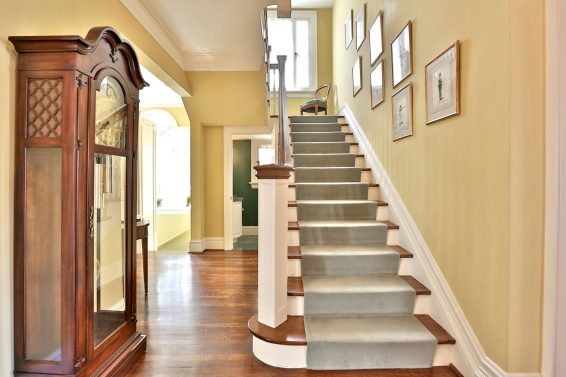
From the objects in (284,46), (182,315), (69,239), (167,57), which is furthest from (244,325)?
(284,46)

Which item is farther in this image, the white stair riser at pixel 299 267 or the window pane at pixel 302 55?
the window pane at pixel 302 55

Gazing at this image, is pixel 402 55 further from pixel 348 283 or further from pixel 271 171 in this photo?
A: pixel 348 283

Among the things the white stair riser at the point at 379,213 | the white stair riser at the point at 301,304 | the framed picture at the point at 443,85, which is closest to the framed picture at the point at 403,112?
the framed picture at the point at 443,85

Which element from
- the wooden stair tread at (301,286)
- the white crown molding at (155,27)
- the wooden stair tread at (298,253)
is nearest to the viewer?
the wooden stair tread at (301,286)

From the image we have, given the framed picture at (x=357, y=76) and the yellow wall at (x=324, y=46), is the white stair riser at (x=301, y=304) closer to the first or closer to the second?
the framed picture at (x=357, y=76)

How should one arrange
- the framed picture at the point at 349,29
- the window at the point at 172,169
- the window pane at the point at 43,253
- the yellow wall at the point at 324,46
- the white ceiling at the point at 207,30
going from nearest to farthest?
1. the window pane at the point at 43,253
2. the white ceiling at the point at 207,30
3. the framed picture at the point at 349,29
4. the yellow wall at the point at 324,46
5. the window at the point at 172,169

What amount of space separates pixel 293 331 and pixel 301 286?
0.37 meters

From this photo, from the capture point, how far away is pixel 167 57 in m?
3.92

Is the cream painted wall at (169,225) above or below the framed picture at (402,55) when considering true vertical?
below

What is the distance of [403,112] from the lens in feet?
8.84

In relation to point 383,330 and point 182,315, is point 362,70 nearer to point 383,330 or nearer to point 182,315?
point 383,330

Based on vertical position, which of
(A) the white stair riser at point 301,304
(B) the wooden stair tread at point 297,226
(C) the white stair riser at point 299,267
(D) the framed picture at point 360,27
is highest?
(D) the framed picture at point 360,27

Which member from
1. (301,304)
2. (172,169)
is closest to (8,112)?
(301,304)

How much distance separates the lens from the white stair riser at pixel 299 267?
8.13 ft
